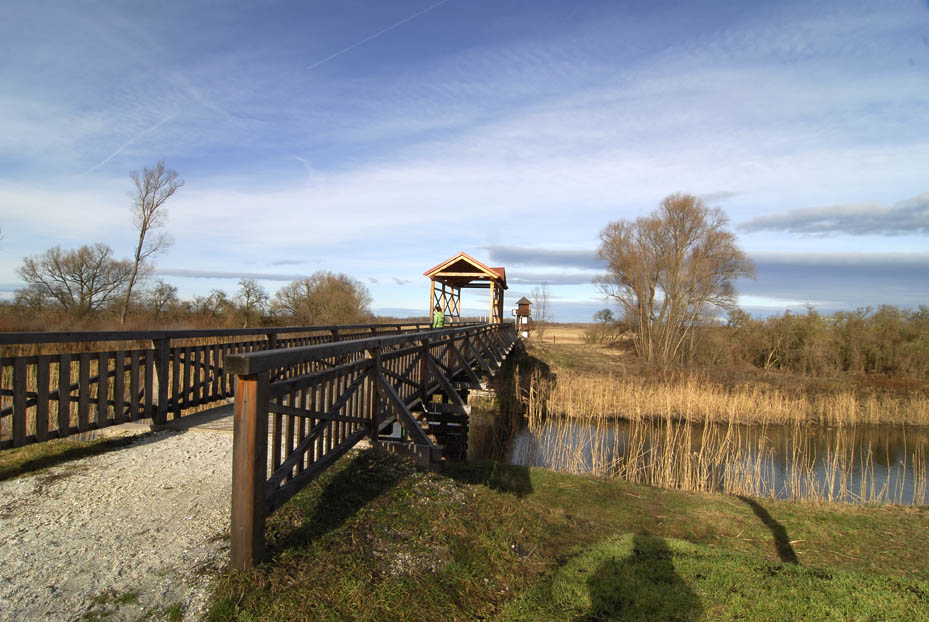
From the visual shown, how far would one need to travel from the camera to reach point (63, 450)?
5156 mm

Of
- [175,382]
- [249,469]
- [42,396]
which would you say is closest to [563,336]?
[175,382]

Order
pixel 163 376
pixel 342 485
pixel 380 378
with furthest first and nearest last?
pixel 163 376 → pixel 380 378 → pixel 342 485

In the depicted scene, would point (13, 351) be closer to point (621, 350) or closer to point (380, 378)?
point (380, 378)

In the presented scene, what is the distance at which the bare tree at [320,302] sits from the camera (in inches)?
1227

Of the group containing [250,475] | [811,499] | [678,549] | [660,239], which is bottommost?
[811,499]

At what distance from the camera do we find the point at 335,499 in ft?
13.6

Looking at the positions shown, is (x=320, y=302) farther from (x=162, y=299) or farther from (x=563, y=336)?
(x=563, y=336)

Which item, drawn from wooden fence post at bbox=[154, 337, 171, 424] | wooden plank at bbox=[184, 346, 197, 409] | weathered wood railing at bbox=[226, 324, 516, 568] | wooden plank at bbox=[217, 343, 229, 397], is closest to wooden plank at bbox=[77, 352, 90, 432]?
wooden fence post at bbox=[154, 337, 171, 424]

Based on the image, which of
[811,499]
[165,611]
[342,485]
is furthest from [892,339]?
[165,611]

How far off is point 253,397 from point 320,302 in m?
29.6

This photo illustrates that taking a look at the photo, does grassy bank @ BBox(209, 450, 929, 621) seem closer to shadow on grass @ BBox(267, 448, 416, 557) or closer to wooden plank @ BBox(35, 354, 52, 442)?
shadow on grass @ BBox(267, 448, 416, 557)

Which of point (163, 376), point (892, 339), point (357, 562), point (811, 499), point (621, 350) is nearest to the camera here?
point (357, 562)

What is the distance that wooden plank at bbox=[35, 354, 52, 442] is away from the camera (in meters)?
4.52

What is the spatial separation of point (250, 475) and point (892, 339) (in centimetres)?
3297
